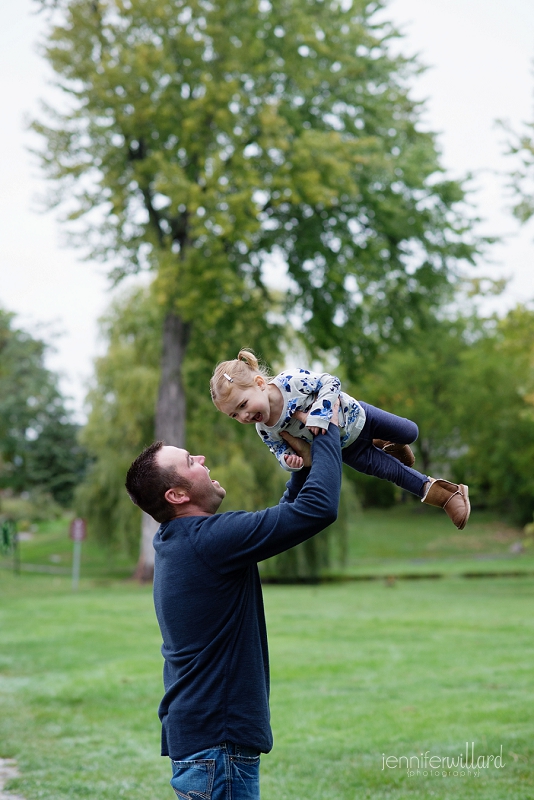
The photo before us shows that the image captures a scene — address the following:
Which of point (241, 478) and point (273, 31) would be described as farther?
point (241, 478)

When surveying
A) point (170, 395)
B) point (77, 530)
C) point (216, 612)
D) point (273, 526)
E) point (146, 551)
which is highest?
point (170, 395)

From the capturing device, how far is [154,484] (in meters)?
→ 3.14

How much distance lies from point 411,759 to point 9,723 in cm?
378

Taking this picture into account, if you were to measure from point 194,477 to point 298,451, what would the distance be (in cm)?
43

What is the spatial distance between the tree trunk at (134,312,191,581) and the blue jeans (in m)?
19.2

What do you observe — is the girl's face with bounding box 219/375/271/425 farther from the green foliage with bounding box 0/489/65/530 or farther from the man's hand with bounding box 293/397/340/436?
the green foliage with bounding box 0/489/65/530

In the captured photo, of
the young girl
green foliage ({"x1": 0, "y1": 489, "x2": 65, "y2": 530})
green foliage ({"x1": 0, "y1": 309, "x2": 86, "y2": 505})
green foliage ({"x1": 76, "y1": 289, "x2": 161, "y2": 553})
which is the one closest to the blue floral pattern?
the young girl

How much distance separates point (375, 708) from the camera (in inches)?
336

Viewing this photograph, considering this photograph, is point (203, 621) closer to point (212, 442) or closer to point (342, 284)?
point (342, 284)

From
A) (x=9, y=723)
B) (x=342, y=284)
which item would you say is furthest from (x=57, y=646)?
(x=342, y=284)

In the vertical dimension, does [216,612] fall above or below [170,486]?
below

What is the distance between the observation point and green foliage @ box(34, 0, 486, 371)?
67.4 feet

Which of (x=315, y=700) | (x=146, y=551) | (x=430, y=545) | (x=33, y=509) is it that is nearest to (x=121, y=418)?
(x=146, y=551)

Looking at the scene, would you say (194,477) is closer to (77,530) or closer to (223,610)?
(223,610)
